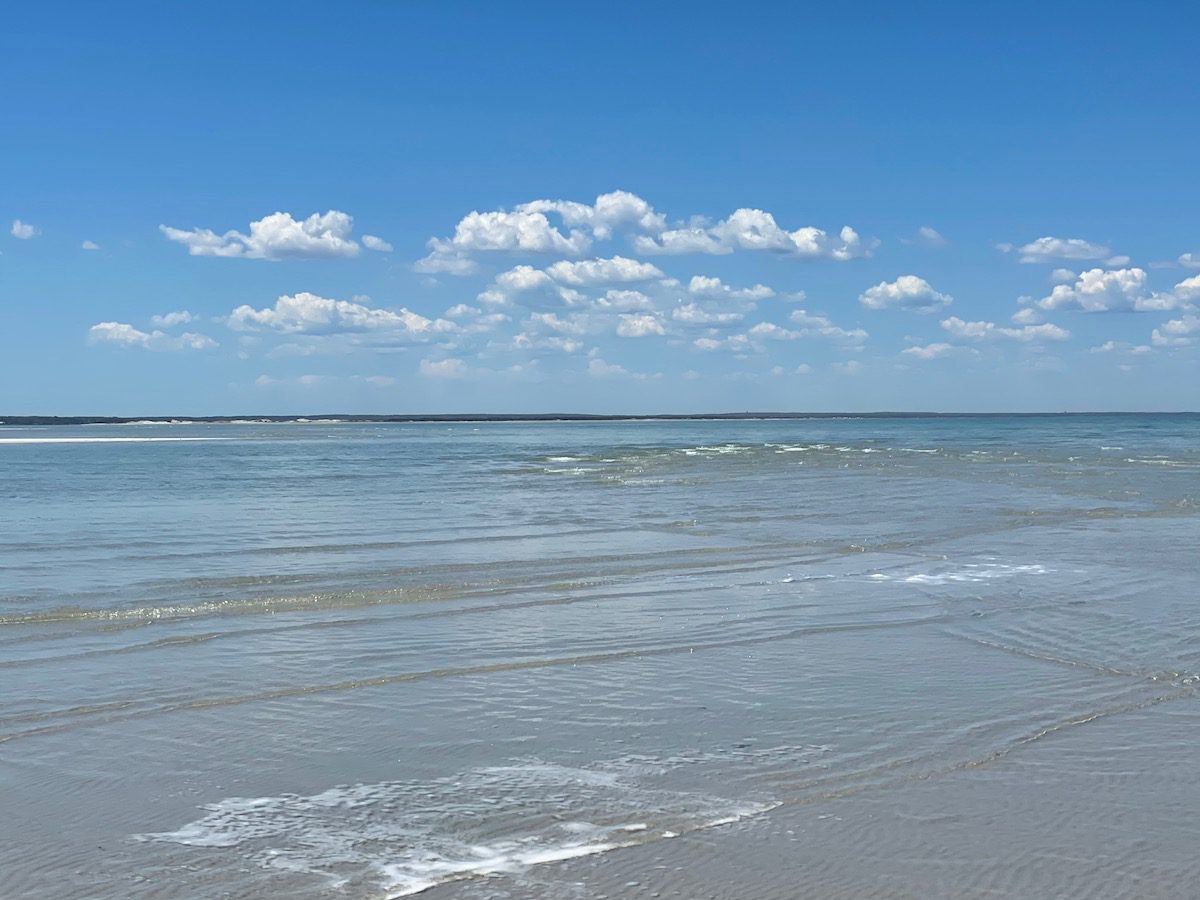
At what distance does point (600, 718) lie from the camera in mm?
7984

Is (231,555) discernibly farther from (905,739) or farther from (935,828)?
(935,828)

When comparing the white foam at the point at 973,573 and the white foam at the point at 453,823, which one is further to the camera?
the white foam at the point at 973,573

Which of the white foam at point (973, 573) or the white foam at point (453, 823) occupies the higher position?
the white foam at point (973, 573)

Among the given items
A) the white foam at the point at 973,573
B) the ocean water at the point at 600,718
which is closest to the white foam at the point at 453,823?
the ocean water at the point at 600,718

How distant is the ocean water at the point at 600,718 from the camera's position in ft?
18.0

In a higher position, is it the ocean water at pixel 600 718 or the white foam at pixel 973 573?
the white foam at pixel 973 573

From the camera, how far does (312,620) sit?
1198 cm

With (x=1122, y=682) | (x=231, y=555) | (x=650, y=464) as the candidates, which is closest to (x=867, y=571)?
(x=1122, y=682)

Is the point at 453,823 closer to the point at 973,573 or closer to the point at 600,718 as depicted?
the point at 600,718

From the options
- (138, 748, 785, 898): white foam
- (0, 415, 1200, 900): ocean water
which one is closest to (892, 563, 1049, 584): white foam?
(0, 415, 1200, 900): ocean water

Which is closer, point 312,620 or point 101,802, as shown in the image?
point 101,802

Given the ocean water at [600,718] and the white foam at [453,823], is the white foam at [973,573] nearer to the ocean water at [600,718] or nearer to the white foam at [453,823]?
the ocean water at [600,718]

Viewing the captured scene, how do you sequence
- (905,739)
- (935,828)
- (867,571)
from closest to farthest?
(935,828), (905,739), (867,571)

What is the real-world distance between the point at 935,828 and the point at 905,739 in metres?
1.58
